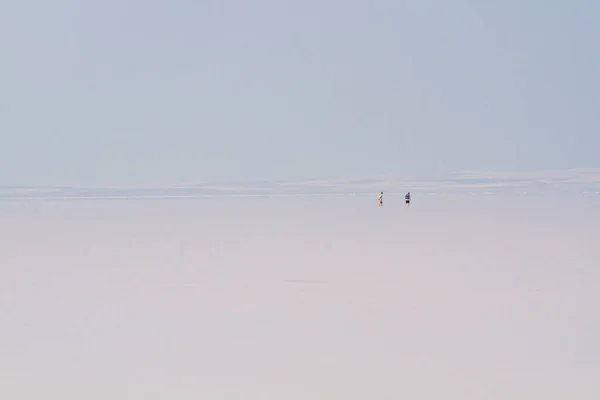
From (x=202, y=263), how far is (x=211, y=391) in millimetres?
6134

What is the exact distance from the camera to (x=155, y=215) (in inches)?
892

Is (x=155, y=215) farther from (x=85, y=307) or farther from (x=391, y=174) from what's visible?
(x=391, y=174)

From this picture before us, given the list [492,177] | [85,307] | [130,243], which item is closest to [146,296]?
[85,307]

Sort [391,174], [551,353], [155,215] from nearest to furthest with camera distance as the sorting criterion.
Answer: [551,353] → [155,215] → [391,174]

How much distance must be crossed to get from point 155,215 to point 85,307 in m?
13.6

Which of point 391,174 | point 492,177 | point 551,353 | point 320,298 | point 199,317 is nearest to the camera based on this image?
point 551,353

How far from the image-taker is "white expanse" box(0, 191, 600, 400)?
6527 millimetres

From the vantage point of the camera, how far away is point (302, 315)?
28.0 feet

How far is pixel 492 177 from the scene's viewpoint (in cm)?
4656

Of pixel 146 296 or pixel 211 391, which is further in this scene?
pixel 146 296

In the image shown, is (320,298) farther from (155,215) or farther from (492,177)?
(492,177)

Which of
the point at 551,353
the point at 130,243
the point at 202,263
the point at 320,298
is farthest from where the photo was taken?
the point at 130,243

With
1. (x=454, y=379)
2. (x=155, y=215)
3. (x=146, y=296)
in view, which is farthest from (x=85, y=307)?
(x=155, y=215)

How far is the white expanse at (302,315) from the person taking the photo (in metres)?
6.53
